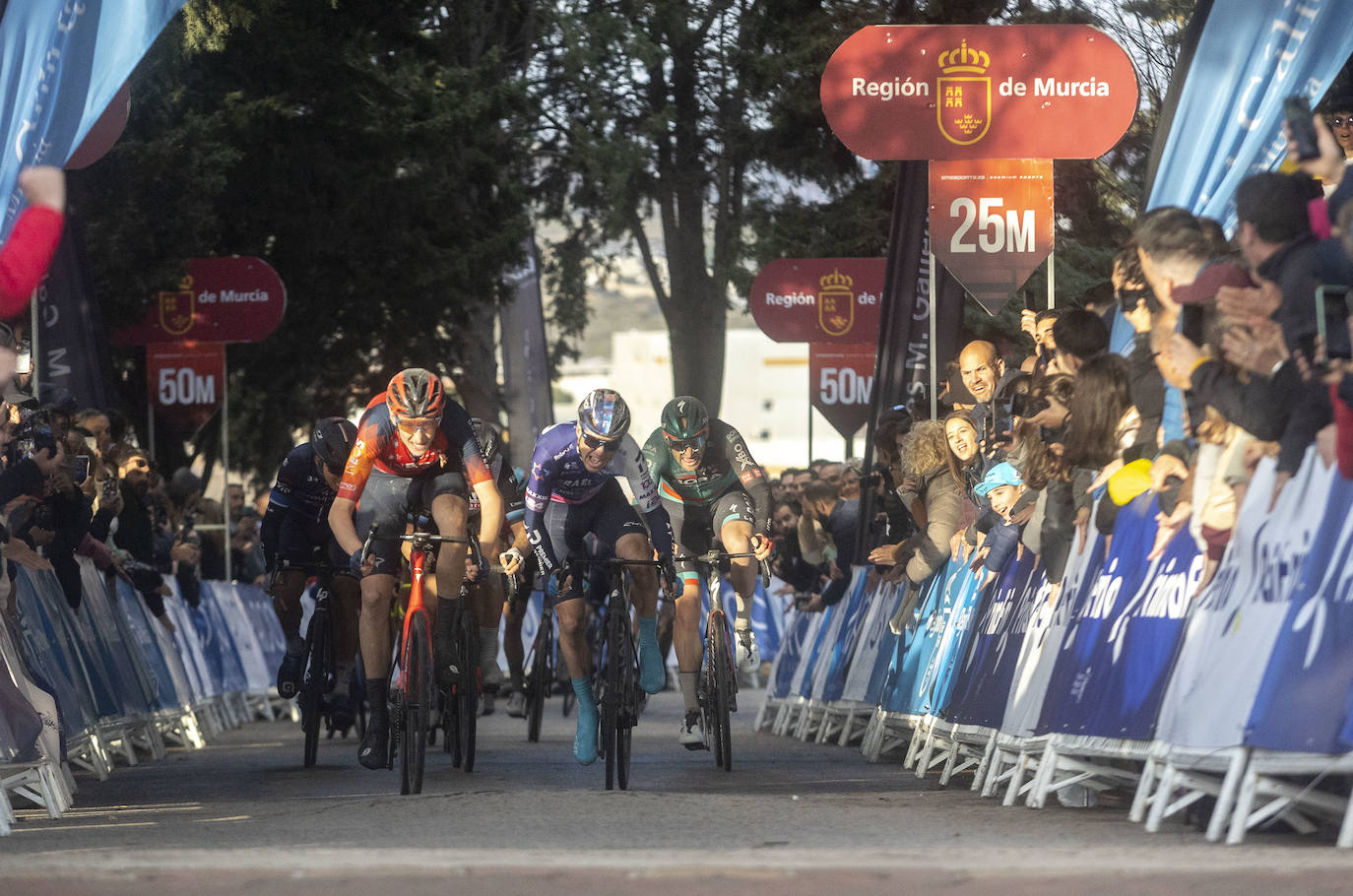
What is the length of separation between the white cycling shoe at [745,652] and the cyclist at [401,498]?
2.38 meters

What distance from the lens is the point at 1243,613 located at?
779 centimetres

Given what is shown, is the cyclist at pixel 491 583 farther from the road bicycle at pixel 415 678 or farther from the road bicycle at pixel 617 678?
the road bicycle at pixel 415 678

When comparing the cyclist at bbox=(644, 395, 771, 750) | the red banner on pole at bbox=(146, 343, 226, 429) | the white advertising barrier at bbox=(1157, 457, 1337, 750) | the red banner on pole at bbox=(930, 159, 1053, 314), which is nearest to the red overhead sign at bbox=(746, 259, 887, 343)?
the red banner on pole at bbox=(146, 343, 226, 429)

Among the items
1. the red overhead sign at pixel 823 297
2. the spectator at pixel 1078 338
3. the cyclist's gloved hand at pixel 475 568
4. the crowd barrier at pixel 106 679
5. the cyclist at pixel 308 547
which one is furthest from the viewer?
the red overhead sign at pixel 823 297

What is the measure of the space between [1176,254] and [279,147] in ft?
71.6

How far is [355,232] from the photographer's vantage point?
31062 millimetres

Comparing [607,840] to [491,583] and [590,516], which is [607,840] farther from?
[491,583]

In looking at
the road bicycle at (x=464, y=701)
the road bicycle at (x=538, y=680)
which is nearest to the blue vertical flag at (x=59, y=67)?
the road bicycle at (x=464, y=701)

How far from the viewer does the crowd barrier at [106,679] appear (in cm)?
1019

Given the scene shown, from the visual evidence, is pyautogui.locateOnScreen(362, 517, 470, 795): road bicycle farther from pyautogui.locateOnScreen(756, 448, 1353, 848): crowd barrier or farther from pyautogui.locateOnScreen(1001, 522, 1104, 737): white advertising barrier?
pyautogui.locateOnScreen(1001, 522, 1104, 737): white advertising barrier

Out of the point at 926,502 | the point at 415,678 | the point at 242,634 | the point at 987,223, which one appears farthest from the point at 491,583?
the point at 242,634

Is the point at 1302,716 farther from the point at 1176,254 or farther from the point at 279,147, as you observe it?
the point at 279,147

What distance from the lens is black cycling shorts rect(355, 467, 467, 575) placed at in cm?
1180

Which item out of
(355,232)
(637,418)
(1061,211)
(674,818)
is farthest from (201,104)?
(637,418)
